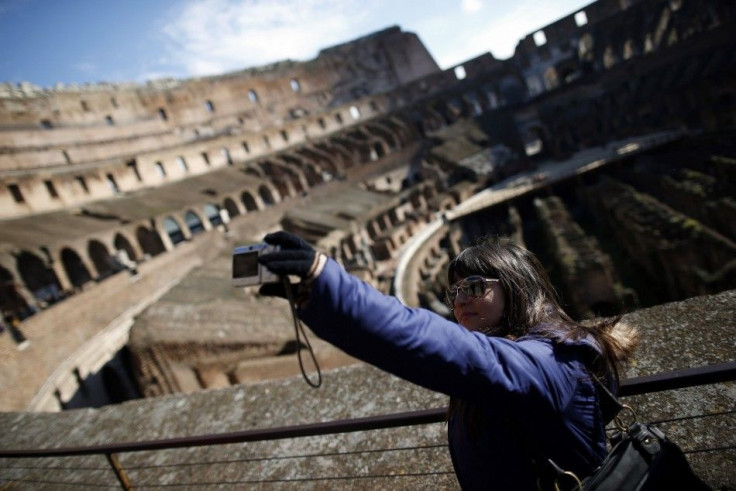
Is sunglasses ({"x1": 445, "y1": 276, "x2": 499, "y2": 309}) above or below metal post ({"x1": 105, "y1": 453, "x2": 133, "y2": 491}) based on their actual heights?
above

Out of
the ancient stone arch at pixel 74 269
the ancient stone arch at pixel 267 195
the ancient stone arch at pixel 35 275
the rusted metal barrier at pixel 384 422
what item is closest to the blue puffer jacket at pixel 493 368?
the rusted metal barrier at pixel 384 422

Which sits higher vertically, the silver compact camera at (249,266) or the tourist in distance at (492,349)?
the silver compact camera at (249,266)

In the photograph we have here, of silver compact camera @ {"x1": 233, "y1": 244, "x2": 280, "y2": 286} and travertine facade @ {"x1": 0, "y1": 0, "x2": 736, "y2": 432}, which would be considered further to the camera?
travertine facade @ {"x1": 0, "y1": 0, "x2": 736, "y2": 432}

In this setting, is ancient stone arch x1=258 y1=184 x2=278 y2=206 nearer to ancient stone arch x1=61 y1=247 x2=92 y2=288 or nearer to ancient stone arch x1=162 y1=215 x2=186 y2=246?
ancient stone arch x1=162 y1=215 x2=186 y2=246

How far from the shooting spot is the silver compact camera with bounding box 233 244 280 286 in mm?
1195

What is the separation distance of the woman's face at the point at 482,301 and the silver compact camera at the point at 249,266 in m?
0.69

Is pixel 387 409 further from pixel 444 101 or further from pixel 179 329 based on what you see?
pixel 444 101

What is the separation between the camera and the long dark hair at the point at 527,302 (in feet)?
4.50

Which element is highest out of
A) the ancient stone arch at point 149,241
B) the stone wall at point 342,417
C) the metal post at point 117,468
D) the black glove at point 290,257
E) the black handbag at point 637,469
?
the ancient stone arch at point 149,241

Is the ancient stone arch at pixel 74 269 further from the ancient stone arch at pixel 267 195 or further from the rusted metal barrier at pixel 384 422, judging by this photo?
the rusted metal barrier at pixel 384 422

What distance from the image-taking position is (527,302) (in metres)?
1.44

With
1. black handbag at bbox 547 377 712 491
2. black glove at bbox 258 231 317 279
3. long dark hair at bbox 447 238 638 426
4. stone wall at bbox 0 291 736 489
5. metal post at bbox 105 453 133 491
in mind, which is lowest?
stone wall at bbox 0 291 736 489

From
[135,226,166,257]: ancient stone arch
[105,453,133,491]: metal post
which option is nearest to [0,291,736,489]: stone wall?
[105,453,133,491]: metal post

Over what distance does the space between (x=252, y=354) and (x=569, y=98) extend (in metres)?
35.8
